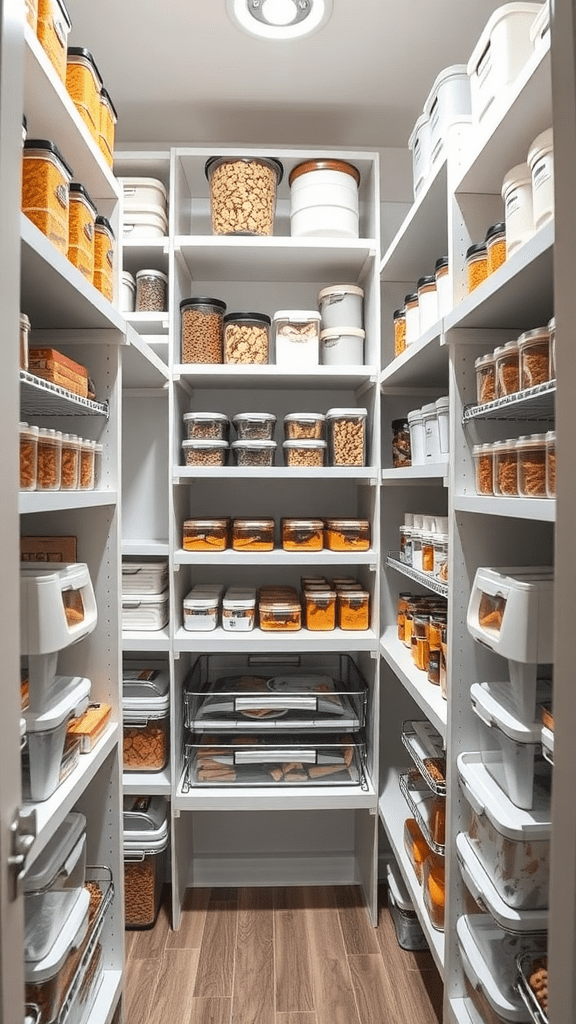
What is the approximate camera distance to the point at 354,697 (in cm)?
242

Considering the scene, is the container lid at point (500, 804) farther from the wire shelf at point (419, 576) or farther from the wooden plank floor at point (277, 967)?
the wooden plank floor at point (277, 967)

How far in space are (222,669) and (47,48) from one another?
2.05 meters

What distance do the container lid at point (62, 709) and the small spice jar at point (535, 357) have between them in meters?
1.02

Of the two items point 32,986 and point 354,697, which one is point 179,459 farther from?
point 32,986

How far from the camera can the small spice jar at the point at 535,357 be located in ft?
3.76

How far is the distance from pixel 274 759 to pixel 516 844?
1195mm

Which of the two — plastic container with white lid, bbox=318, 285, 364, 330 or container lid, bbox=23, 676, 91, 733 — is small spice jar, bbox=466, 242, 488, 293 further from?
container lid, bbox=23, 676, 91, 733

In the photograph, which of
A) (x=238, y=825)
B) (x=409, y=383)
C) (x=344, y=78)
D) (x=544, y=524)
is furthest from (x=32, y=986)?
(x=344, y=78)

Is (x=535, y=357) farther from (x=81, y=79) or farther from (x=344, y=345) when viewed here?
(x=344, y=345)

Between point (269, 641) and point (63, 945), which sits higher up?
point (269, 641)

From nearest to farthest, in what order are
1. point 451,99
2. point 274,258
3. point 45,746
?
point 45,746 < point 451,99 < point 274,258

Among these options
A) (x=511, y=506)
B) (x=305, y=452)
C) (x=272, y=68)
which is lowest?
(x=511, y=506)

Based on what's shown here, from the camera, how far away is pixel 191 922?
2.29m

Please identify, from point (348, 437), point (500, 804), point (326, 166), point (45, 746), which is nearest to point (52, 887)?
point (45, 746)
